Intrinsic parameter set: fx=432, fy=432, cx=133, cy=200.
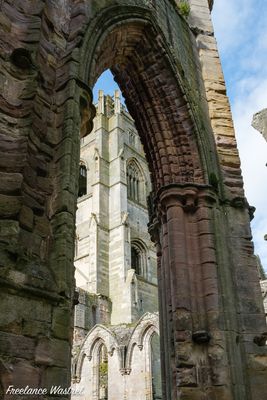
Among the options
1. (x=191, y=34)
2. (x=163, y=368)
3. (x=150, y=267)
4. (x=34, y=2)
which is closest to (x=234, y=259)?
(x=163, y=368)

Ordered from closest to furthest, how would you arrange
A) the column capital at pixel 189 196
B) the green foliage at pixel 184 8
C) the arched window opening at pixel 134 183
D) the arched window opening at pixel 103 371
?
1. the column capital at pixel 189 196
2. the green foliage at pixel 184 8
3. the arched window opening at pixel 103 371
4. the arched window opening at pixel 134 183

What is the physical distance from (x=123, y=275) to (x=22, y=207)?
68.6 ft

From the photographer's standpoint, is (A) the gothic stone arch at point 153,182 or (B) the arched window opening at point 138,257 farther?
(B) the arched window opening at point 138,257

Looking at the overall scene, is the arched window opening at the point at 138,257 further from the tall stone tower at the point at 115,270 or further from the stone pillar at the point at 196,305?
the stone pillar at the point at 196,305

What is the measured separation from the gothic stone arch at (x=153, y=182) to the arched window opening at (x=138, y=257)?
18510mm

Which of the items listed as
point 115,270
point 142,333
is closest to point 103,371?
point 142,333

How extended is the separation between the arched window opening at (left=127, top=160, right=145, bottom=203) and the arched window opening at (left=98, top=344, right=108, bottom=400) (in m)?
11.4

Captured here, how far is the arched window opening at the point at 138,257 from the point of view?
2558cm

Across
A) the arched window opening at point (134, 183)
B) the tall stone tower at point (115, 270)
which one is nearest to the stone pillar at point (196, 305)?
the tall stone tower at point (115, 270)

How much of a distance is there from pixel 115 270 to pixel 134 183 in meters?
7.31

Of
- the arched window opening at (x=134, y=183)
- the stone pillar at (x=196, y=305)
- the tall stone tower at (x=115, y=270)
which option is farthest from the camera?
the arched window opening at (x=134, y=183)

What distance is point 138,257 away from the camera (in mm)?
26016

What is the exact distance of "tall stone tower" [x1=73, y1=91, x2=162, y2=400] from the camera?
16.1 metres

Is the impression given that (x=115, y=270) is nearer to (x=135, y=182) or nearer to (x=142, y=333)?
(x=135, y=182)
